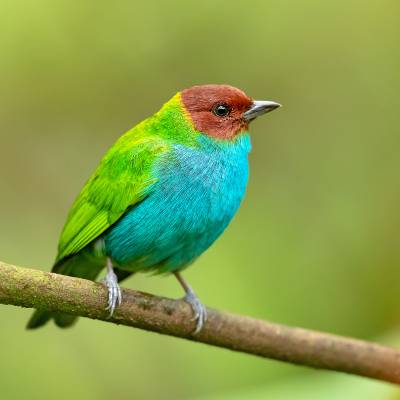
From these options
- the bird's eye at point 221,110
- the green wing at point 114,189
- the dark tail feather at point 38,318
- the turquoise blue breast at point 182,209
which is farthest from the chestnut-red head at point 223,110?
the dark tail feather at point 38,318

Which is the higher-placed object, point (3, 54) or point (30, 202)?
point (3, 54)

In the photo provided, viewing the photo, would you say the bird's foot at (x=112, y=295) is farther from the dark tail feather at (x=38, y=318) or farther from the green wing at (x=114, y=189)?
the dark tail feather at (x=38, y=318)

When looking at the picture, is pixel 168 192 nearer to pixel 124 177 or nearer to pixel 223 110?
pixel 124 177

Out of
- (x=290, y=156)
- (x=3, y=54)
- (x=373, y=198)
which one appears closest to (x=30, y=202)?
(x=3, y=54)

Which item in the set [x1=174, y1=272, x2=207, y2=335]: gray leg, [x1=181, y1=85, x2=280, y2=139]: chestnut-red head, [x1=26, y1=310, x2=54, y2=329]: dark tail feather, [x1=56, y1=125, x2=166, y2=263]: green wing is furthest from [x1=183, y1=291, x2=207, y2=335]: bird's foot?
[x1=181, y1=85, x2=280, y2=139]: chestnut-red head

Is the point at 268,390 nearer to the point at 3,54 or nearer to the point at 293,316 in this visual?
the point at 293,316

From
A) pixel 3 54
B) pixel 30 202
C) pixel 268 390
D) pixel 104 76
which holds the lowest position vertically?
pixel 268 390

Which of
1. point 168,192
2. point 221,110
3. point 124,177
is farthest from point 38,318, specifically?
point 221,110

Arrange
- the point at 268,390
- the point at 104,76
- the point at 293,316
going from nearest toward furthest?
the point at 268,390, the point at 293,316, the point at 104,76

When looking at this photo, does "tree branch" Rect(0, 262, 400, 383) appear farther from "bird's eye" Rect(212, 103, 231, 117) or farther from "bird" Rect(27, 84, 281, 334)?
"bird's eye" Rect(212, 103, 231, 117)
